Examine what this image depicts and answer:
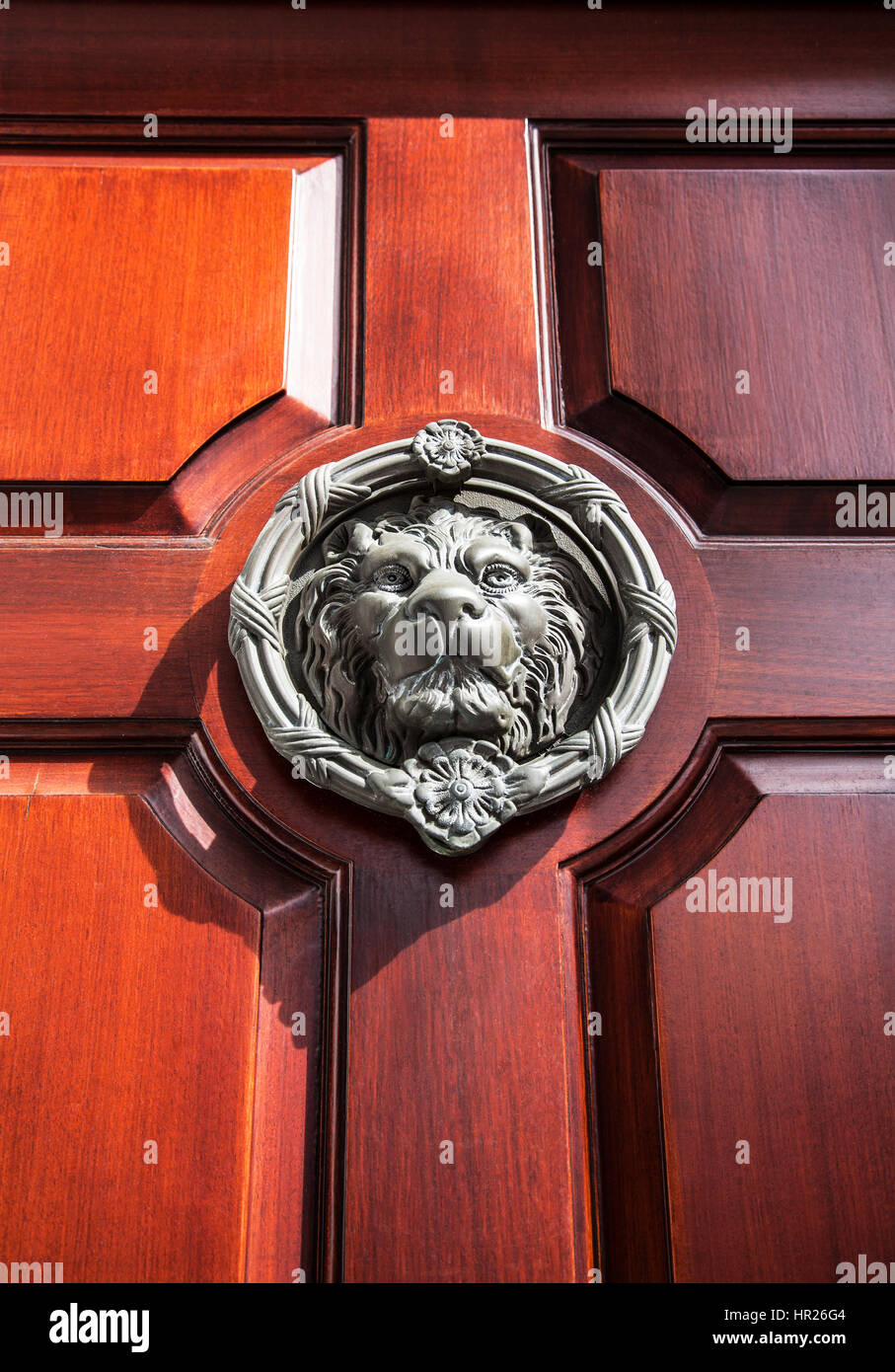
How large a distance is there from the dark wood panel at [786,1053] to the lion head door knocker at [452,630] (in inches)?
5.1

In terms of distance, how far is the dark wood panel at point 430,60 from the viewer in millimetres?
853

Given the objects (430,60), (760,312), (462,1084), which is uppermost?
(430,60)

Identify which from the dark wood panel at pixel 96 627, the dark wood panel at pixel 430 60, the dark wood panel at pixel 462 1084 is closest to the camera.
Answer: the dark wood panel at pixel 462 1084

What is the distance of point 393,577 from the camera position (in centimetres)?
69

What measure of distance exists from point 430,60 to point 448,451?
367 mm

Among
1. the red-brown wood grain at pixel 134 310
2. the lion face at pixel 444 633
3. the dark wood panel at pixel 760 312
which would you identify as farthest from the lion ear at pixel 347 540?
the dark wood panel at pixel 760 312

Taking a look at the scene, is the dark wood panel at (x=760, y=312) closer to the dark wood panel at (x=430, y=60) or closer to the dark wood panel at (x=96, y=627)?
the dark wood panel at (x=430, y=60)

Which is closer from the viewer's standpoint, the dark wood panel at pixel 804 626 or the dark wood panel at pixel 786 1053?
the dark wood panel at pixel 786 1053

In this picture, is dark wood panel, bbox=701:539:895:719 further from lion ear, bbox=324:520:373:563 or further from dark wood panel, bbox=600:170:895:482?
lion ear, bbox=324:520:373:563

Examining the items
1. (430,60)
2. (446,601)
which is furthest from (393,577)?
(430,60)

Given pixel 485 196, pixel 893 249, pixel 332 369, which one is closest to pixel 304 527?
pixel 332 369

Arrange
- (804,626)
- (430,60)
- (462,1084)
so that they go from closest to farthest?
(462,1084) → (804,626) → (430,60)

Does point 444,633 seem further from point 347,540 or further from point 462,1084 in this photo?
point 462,1084

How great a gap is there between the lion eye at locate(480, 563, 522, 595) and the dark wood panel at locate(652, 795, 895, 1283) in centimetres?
22
